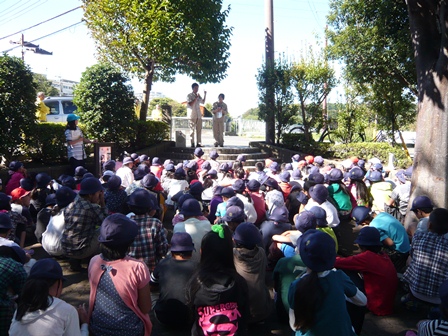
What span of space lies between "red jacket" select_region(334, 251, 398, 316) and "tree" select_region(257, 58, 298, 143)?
1214 centimetres

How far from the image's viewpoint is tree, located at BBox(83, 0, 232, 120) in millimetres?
12180

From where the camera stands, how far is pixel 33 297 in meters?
2.57

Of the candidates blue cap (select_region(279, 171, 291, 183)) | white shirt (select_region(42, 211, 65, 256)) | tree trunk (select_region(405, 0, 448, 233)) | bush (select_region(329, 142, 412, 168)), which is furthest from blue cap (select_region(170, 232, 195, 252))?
bush (select_region(329, 142, 412, 168))

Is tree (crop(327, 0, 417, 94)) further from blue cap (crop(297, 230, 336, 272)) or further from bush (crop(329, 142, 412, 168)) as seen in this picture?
blue cap (crop(297, 230, 336, 272))

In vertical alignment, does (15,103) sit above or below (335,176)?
above

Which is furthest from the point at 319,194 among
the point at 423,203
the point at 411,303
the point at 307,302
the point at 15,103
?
the point at 15,103

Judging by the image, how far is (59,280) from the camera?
9.33 ft

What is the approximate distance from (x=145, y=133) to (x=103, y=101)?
2.65m

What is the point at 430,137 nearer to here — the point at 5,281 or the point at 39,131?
the point at 5,281

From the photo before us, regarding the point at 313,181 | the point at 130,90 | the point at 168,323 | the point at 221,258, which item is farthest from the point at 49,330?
the point at 130,90

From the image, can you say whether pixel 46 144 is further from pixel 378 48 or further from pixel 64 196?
pixel 378 48

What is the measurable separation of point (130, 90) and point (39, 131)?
3201mm

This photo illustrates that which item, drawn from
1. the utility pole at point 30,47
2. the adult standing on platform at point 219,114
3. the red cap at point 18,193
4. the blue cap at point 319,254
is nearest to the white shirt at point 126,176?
the red cap at point 18,193

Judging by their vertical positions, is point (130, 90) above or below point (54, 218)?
above
